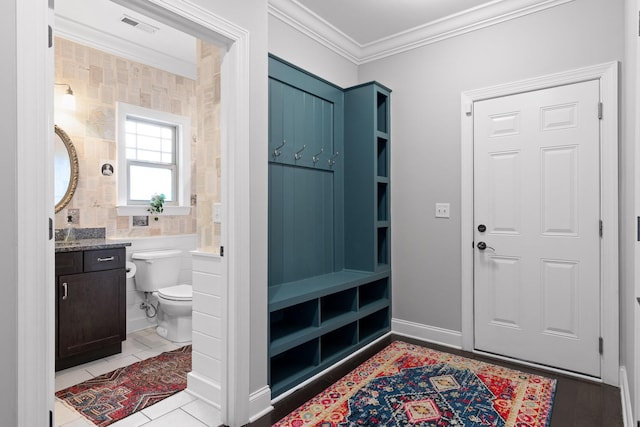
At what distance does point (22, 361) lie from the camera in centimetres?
125

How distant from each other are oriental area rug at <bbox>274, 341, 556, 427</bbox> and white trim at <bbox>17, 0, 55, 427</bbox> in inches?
46.5

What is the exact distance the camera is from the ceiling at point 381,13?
9.34ft

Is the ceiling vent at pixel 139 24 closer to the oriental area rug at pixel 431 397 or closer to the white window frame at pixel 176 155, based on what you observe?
the white window frame at pixel 176 155

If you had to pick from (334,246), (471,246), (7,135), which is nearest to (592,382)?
(471,246)

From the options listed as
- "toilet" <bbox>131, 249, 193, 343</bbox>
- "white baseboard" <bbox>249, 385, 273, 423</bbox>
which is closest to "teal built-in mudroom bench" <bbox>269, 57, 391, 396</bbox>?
"white baseboard" <bbox>249, 385, 273, 423</bbox>

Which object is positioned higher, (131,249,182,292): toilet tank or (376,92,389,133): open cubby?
(376,92,389,133): open cubby

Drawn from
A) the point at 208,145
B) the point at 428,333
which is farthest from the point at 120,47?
the point at 428,333

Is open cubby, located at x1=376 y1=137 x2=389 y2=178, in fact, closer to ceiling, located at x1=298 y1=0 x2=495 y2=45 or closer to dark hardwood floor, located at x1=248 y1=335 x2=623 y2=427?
ceiling, located at x1=298 y1=0 x2=495 y2=45

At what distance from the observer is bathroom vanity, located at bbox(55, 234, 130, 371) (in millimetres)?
2689

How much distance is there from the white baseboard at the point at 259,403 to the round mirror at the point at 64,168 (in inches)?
91.3

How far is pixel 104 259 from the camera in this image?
9.60 ft

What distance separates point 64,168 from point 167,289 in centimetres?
136

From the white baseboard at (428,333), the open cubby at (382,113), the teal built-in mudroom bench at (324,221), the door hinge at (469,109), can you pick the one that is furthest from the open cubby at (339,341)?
the door hinge at (469,109)

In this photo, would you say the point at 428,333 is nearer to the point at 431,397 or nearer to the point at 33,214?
the point at 431,397
